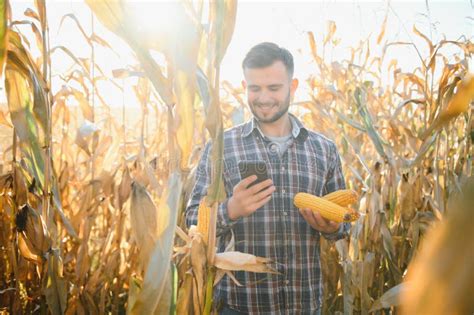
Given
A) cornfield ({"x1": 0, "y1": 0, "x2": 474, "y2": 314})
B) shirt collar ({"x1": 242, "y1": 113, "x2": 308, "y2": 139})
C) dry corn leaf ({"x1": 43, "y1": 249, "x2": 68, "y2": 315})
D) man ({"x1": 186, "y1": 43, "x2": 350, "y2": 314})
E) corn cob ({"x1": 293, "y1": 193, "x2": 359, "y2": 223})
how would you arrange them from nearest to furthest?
cornfield ({"x1": 0, "y1": 0, "x2": 474, "y2": 314})
dry corn leaf ({"x1": 43, "y1": 249, "x2": 68, "y2": 315})
corn cob ({"x1": 293, "y1": 193, "x2": 359, "y2": 223})
man ({"x1": 186, "y1": 43, "x2": 350, "y2": 314})
shirt collar ({"x1": 242, "y1": 113, "x2": 308, "y2": 139})

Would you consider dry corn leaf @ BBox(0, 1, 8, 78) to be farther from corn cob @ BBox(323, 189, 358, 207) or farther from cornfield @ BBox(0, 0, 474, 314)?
corn cob @ BBox(323, 189, 358, 207)

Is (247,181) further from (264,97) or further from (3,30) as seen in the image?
(3,30)

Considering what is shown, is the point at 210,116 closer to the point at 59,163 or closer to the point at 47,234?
the point at 47,234

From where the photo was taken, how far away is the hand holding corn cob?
1531mm

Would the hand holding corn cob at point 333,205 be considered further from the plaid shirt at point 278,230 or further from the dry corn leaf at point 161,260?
the dry corn leaf at point 161,260

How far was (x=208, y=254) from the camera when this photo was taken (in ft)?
2.81

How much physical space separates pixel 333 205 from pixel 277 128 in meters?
0.50

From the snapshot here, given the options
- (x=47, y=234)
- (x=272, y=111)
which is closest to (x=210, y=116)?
(x=47, y=234)

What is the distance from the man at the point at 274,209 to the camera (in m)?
1.74

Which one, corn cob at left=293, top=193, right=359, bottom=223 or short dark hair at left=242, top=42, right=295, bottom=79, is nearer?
corn cob at left=293, top=193, right=359, bottom=223

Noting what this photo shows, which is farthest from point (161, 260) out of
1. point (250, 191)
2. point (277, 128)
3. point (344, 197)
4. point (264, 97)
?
point (277, 128)

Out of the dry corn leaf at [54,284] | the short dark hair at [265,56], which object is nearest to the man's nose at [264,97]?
the short dark hair at [265,56]

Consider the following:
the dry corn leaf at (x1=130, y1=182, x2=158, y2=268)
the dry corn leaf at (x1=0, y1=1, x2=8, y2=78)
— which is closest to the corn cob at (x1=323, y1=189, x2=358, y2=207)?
the dry corn leaf at (x1=130, y1=182, x2=158, y2=268)

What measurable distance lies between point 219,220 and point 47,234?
557mm
